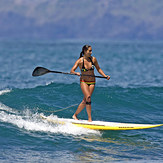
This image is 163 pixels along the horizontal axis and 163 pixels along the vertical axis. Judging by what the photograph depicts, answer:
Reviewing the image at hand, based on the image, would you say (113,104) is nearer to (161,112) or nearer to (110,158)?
(161,112)

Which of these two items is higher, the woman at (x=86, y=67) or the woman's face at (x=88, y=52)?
the woman's face at (x=88, y=52)

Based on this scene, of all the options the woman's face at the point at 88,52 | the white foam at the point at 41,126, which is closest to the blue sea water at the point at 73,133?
the white foam at the point at 41,126

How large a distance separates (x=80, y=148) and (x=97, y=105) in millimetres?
5253

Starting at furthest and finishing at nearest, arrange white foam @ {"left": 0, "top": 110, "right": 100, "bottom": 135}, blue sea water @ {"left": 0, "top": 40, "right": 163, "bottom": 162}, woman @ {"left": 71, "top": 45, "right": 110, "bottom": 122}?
white foam @ {"left": 0, "top": 110, "right": 100, "bottom": 135}, woman @ {"left": 71, "top": 45, "right": 110, "bottom": 122}, blue sea water @ {"left": 0, "top": 40, "right": 163, "bottom": 162}

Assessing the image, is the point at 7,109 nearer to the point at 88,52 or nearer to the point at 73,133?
the point at 73,133

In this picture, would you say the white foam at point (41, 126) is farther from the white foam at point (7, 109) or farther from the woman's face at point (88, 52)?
the woman's face at point (88, 52)

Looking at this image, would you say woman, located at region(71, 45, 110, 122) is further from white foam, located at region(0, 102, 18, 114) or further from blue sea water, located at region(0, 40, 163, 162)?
white foam, located at region(0, 102, 18, 114)

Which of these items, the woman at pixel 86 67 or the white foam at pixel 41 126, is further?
the white foam at pixel 41 126

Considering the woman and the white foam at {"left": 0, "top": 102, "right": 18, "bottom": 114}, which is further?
the white foam at {"left": 0, "top": 102, "right": 18, "bottom": 114}

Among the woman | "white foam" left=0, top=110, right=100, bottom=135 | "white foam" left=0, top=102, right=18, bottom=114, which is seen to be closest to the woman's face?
the woman

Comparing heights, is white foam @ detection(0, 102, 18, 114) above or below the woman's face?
below

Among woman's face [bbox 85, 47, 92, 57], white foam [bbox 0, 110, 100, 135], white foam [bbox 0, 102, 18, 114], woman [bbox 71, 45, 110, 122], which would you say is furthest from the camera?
white foam [bbox 0, 102, 18, 114]

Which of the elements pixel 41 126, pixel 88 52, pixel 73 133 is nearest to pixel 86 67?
pixel 88 52

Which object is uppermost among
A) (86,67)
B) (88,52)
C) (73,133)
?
(88,52)
